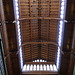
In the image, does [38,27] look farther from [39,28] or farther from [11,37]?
[11,37]

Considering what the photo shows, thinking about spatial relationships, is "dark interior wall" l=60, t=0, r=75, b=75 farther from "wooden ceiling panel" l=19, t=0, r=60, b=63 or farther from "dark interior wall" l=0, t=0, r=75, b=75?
"wooden ceiling panel" l=19, t=0, r=60, b=63

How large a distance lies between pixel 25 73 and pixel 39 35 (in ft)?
28.2

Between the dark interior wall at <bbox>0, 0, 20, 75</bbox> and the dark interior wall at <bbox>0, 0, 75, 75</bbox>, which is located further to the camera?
the dark interior wall at <bbox>0, 0, 20, 75</bbox>

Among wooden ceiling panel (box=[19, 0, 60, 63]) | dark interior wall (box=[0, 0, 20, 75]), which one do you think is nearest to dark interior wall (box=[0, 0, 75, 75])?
dark interior wall (box=[0, 0, 20, 75])

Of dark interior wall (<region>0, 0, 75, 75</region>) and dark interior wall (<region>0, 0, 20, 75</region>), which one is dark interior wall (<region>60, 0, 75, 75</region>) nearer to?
dark interior wall (<region>0, 0, 75, 75</region>)

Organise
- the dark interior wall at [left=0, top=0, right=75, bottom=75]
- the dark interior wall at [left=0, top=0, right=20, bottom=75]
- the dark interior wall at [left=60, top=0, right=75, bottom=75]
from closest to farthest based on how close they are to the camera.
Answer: the dark interior wall at [left=60, top=0, right=75, bottom=75] < the dark interior wall at [left=0, top=0, right=75, bottom=75] < the dark interior wall at [left=0, top=0, right=20, bottom=75]

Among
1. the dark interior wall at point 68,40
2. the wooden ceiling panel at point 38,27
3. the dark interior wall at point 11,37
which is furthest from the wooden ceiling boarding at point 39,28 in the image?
the dark interior wall at point 68,40

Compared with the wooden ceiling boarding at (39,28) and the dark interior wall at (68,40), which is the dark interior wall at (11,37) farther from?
the dark interior wall at (68,40)

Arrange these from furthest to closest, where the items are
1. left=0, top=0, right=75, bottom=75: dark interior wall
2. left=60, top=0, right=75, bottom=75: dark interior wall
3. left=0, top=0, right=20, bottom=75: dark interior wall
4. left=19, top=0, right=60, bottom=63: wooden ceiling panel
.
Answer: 1. left=19, top=0, right=60, bottom=63: wooden ceiling panel
2. left=0, top=0, right=20, bottom=75: dark interior wall
3. left=0, top=0, right=75, bottom=75: dark interior wall
4. left=60, top=0, right=75, bottom=75: dark interior wall

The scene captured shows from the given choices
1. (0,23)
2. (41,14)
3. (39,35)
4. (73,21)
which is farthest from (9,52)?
(73,21)

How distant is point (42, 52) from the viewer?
24.1m

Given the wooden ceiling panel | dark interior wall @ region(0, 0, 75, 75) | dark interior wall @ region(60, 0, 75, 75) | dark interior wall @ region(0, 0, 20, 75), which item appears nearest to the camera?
dark interior wall @ region(60, 0, 75, 75)

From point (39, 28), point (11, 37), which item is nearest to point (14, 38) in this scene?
point (11, 37)

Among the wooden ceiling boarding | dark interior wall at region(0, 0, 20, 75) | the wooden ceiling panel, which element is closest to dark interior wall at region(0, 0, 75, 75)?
dark interior wall at region(0, 0, 20, 75)
